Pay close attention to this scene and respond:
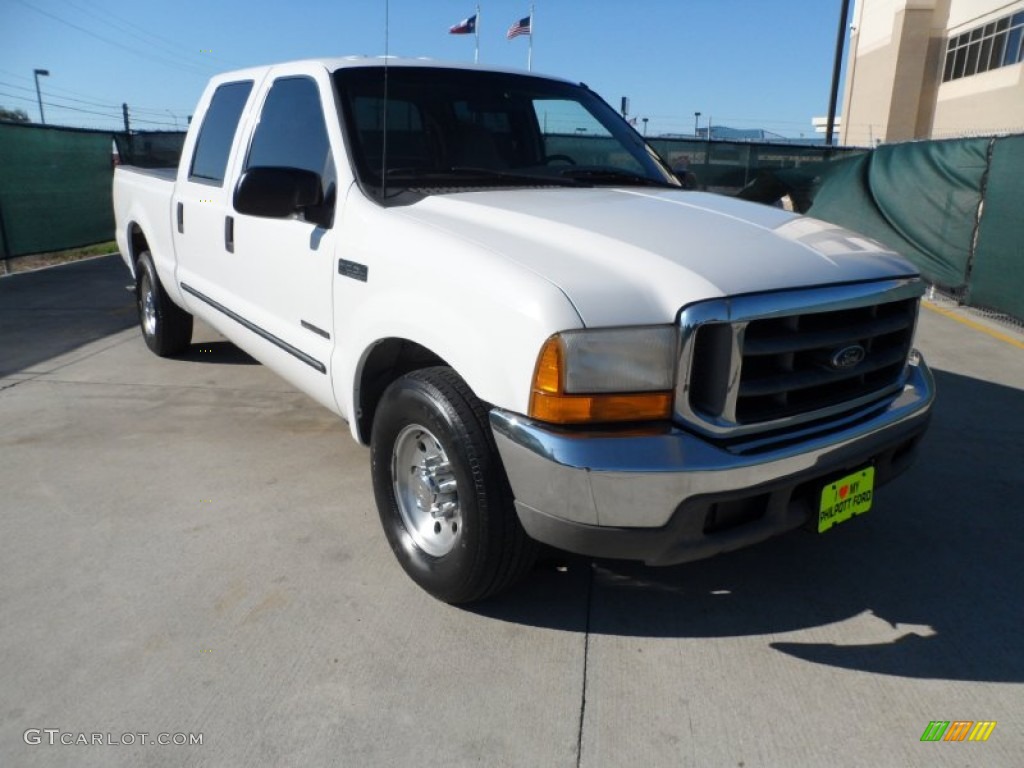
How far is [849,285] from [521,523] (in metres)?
1.32

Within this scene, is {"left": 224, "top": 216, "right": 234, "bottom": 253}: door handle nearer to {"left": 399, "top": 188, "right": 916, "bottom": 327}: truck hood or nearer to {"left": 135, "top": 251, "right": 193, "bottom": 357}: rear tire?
{"left": 399, "top": 188, "right": 916, "bottom": 327}: truck hood

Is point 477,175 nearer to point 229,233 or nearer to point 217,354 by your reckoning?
point 229,233

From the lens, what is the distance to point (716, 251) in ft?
8.52

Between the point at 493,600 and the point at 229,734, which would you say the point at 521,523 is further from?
the point at 229,734

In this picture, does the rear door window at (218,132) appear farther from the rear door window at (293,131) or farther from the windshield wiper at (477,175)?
the windshield wiper at (477,175)

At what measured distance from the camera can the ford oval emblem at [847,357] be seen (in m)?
2.62

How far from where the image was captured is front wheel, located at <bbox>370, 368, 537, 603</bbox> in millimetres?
2529

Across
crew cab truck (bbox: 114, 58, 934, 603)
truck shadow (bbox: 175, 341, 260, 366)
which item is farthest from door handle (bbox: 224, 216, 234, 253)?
truck shadow (bbox: 175, 341, 260, 366)

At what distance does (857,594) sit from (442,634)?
1.60m

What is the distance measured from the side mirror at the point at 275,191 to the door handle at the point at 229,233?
1027 millimetres

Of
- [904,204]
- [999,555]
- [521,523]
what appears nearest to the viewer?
[521,523]

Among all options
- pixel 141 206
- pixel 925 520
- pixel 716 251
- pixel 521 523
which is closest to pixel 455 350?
pixel 521 523

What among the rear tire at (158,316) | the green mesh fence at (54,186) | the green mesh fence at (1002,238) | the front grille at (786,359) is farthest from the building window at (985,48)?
the front grille at (786,359)

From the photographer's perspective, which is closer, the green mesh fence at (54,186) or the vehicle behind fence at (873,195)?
the vehicle behind fence at (873,195)
